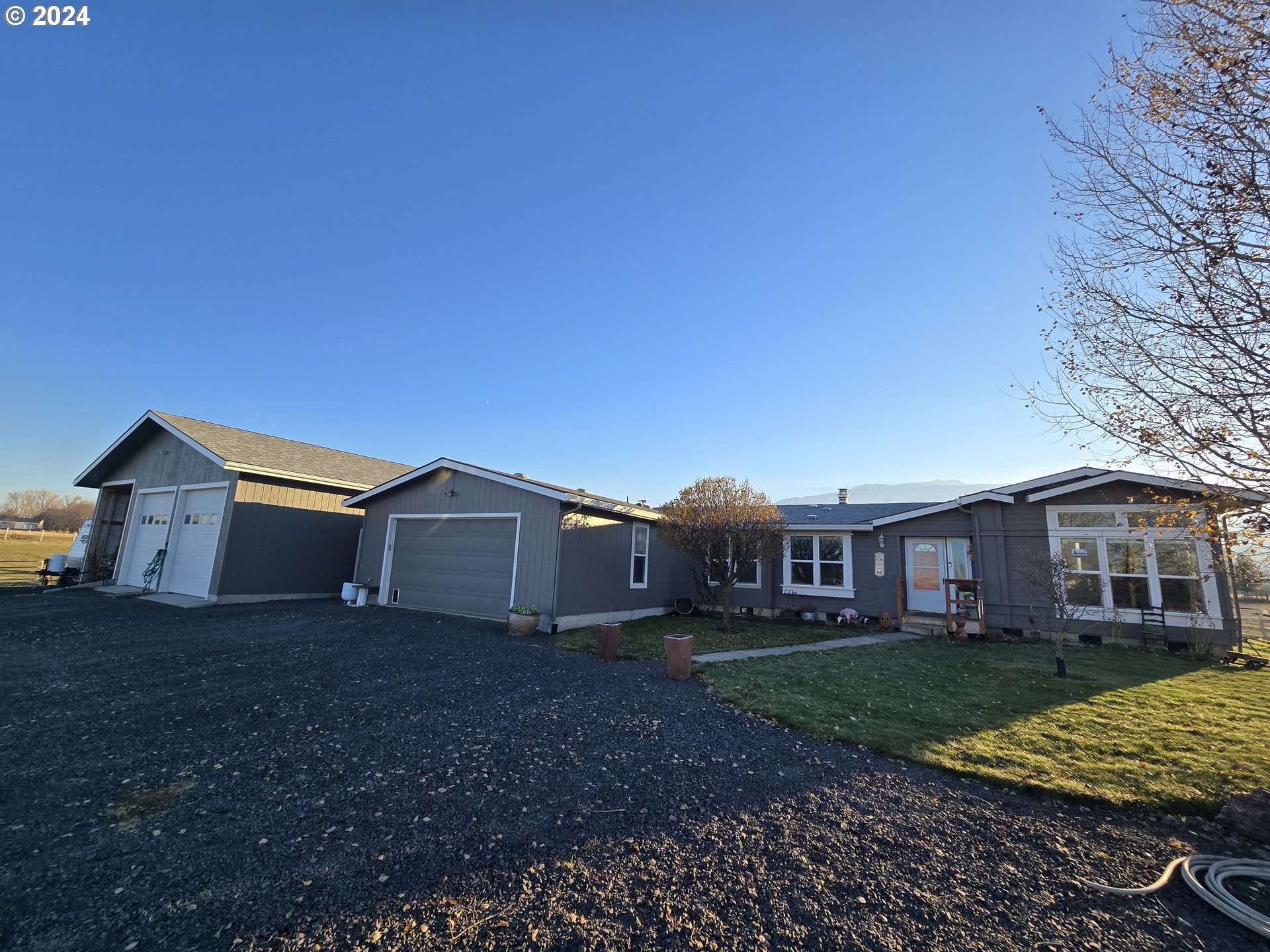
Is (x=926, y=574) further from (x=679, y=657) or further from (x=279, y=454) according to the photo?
(x=279, y=454)

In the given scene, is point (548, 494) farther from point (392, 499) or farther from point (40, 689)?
point (40, 689)

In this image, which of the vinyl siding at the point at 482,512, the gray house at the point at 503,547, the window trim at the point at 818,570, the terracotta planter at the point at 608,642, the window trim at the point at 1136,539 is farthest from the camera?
the window trim at the point at 818,570

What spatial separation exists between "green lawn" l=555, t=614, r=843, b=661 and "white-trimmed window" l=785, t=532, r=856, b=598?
111 centimetres

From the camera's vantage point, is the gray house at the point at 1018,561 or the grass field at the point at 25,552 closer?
the gray house at the point at 1018,561

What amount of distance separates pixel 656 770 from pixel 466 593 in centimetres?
903

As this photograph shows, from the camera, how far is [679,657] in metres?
7.00

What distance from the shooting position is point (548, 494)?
1084cm

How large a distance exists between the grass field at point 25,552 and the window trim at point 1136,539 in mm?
28747

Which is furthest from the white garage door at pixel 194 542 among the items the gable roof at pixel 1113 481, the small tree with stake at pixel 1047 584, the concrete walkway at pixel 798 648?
the gable roof at pixel 1113 481

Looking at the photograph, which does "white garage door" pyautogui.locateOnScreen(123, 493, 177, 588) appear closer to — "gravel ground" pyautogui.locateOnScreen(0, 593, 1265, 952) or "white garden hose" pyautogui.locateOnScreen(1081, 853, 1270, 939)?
"gravel ground" pyautogui.locateOnScreen(0, 593, 1265, 952)

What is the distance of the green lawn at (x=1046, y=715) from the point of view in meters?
4.18

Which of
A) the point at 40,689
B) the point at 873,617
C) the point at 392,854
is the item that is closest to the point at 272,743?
the point at 392,854

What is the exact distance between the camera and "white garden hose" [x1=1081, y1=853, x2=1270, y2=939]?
2498 mm

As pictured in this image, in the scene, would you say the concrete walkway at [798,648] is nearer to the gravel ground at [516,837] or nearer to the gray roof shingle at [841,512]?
the gravel ground at [516,837]
